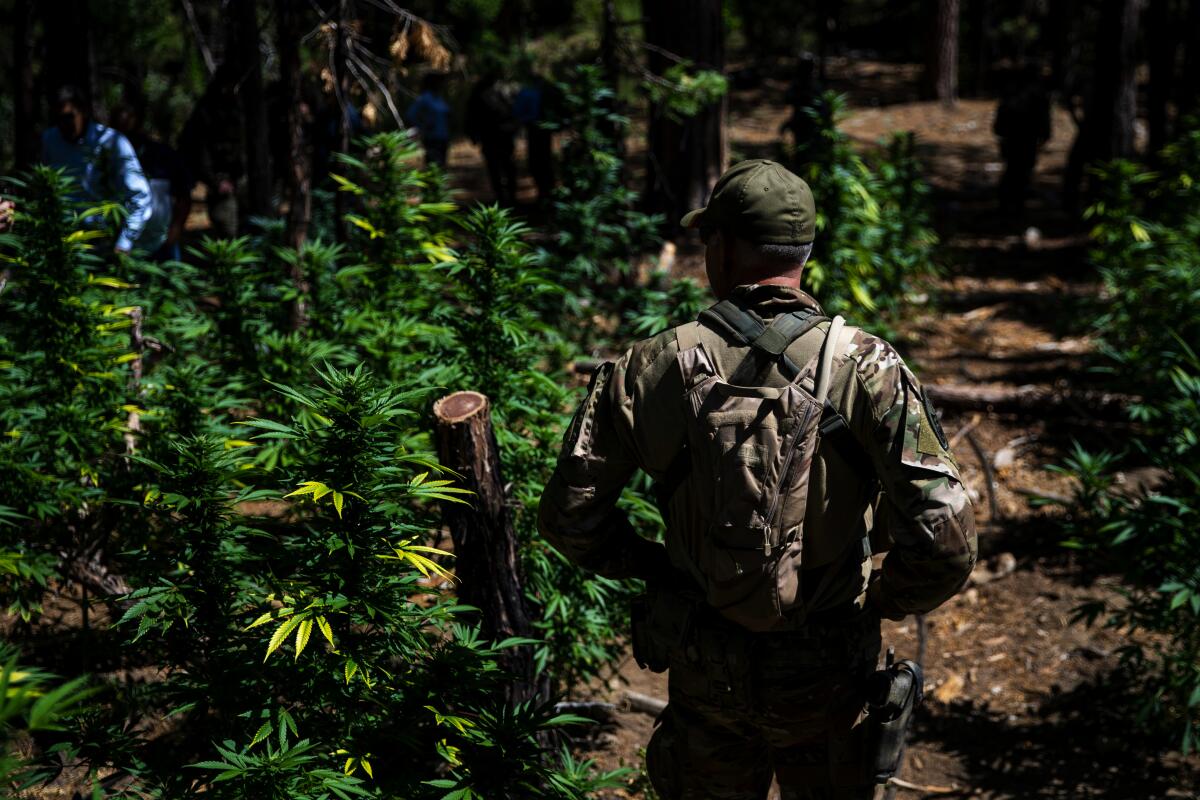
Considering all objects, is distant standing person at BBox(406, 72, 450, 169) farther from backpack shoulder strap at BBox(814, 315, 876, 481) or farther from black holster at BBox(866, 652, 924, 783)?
black holster at BBox(866, 652, 924, 783)

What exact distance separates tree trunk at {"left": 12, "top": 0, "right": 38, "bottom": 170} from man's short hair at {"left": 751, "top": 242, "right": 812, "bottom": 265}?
343 inches

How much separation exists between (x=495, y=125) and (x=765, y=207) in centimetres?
1055

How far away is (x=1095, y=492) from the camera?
17.4 ft

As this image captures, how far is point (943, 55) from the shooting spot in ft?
A: 62.5

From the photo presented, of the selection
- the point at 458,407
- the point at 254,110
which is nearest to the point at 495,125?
the point at 254,110

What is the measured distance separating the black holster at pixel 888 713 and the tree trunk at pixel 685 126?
6.89 m

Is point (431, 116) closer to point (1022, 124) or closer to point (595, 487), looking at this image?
point (1022, 124)

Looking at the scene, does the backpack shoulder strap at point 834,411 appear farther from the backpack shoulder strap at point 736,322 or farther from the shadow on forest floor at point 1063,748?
the shadow on forest floor at point 1063,748

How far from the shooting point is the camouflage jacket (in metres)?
2.79

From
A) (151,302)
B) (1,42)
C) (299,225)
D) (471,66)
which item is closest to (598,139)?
(299,225)

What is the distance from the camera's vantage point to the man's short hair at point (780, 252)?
298 centimetres

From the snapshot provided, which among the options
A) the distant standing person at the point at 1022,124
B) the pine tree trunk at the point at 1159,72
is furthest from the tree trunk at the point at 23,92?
the pine tree trunk at the point at 1159,72

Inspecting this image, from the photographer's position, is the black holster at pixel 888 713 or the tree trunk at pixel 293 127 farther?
the tree trunk at pixel 293 127

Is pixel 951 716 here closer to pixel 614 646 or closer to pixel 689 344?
pixel 614 646
